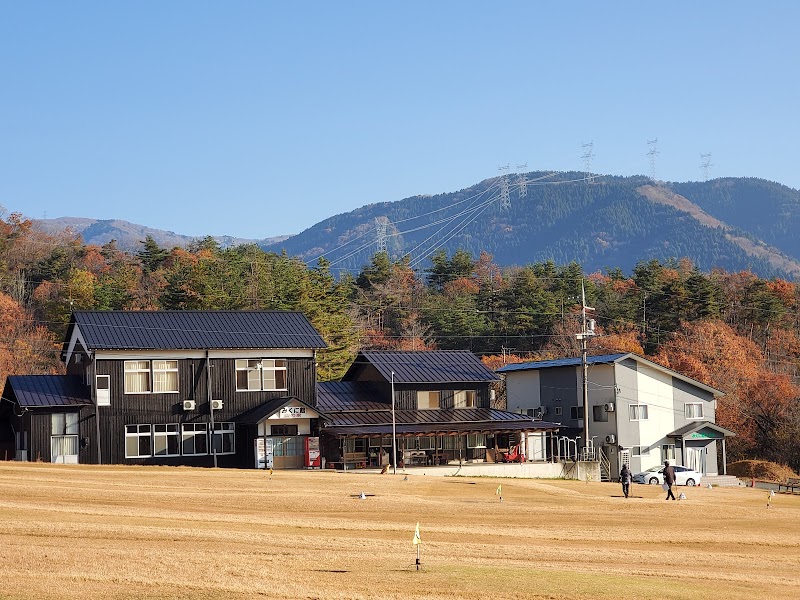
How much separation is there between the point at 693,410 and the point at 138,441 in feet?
122

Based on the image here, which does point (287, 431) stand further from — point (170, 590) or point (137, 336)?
point (170, 590)

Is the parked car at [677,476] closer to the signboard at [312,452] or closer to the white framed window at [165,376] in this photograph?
the signboard at [312,452]

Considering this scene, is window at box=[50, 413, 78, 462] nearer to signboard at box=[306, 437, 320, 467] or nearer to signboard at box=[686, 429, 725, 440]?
signboard at box=[306, 437, 320, 467]

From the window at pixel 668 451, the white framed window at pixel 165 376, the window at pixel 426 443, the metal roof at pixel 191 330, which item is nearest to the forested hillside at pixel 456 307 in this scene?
the window at pixel 668 451

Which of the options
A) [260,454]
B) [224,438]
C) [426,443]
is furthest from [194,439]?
[426,443]

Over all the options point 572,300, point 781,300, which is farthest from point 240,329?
point 781,300

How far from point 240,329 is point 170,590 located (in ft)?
112

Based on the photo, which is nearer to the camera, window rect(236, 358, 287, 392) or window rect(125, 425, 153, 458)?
window rect(125, 425, 153, 458)

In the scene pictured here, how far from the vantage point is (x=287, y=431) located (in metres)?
49.7

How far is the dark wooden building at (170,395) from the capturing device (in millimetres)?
46188

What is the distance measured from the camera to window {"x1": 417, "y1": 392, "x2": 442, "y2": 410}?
184 ft

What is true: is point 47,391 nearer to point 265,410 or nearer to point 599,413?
point 265,410

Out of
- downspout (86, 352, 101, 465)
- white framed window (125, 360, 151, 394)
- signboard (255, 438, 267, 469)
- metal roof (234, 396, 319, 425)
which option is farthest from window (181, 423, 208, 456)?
downspout (86, 352, 101, 465)

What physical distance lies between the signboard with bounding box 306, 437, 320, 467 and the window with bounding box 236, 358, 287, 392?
3206mm
